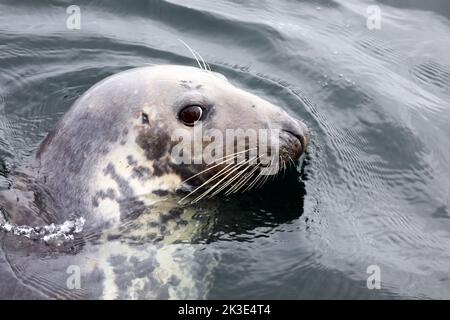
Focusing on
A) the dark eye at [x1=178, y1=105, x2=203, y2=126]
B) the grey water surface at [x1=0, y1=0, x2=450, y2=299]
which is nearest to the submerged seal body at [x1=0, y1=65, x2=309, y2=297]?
the dark eye at [x1=178, y1=105, x2=203, y2=126]

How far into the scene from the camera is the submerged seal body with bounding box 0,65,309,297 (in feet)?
16.0

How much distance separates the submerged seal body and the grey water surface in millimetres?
505

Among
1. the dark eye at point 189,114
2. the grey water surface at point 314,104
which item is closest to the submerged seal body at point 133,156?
the dark eye at point 189,114

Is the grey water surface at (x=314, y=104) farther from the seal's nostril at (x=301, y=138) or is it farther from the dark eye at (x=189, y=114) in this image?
the dark eye at (x=189, y=114)

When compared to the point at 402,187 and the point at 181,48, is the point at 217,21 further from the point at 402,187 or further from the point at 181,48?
the point at 402,187

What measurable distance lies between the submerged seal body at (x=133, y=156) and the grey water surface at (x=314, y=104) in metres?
0.50

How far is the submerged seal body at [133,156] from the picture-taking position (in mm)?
4867

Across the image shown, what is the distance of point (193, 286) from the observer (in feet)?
15.1

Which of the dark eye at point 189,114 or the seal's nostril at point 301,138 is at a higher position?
the dark eye at point 189,114

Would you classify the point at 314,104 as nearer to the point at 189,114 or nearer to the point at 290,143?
the point at 290,143

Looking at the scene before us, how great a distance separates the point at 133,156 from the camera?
16.1 feet

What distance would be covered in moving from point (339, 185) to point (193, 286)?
185 centimetres

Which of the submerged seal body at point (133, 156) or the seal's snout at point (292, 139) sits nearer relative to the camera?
the submerged seal body at point (133, 156)

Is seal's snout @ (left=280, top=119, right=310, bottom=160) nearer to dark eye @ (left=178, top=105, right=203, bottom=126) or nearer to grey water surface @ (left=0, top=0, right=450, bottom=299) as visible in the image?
grey water surface @ (left=0, top=0, right=450, bottom=299)
